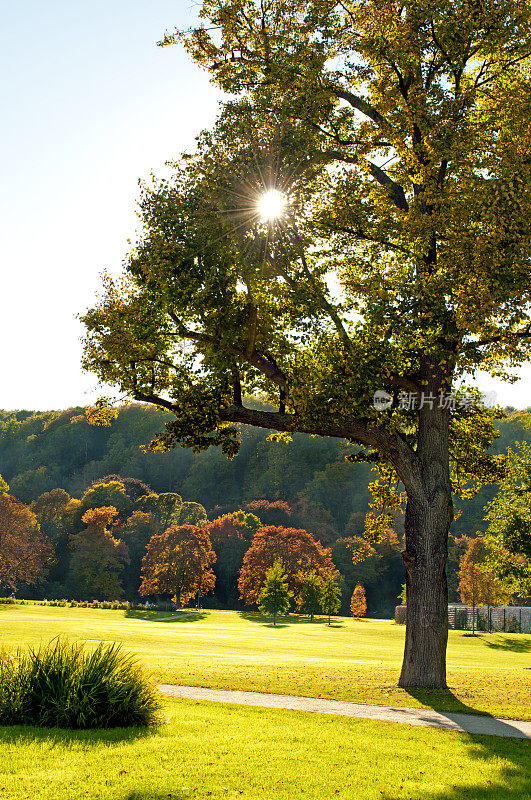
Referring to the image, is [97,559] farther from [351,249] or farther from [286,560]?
[351,249]

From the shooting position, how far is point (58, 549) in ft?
215

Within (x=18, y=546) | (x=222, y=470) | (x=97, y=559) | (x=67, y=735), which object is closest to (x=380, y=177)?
(x=67, y=735)

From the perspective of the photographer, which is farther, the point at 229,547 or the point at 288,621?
the point at 229,547

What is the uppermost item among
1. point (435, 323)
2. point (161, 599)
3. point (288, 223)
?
point (288, 223)

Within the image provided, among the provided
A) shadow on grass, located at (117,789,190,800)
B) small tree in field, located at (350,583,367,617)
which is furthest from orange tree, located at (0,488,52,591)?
shadow on grass, located at (117,789,190,800)

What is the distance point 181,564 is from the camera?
2023 inches

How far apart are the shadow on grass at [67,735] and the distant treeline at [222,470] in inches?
2568

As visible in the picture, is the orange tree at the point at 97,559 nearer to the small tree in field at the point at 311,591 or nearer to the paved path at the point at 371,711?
the small tree in field at the point at 311,591

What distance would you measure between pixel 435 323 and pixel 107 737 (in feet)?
30.7

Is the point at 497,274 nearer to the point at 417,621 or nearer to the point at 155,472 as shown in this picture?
the point at 417,621

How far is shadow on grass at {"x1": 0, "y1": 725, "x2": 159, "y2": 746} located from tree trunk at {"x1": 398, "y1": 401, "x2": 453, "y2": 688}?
7024mm

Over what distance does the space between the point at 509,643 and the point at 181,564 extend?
25.9 m

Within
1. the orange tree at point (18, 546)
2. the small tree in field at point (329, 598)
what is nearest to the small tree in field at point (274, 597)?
the small tree in field at point (329, 598)

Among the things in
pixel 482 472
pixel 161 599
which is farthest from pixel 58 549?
pixel 482 472
